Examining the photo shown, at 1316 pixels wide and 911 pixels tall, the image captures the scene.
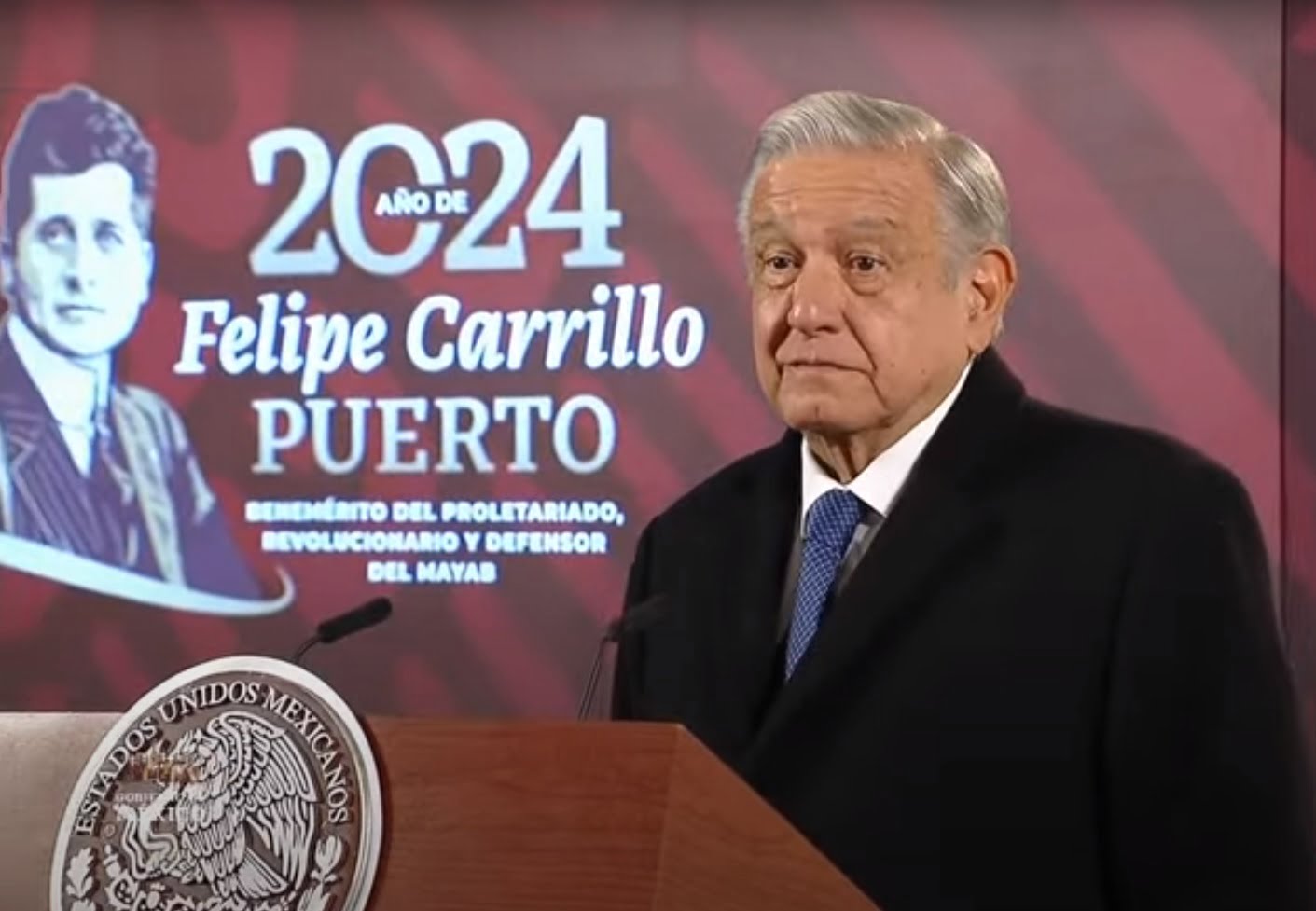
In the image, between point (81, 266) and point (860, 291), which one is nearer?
point (860, 291)

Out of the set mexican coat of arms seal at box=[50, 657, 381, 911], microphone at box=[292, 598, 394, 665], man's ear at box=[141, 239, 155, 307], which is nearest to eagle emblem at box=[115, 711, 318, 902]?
mexican coat of arms seal at box=[50, 657, 381, 911]

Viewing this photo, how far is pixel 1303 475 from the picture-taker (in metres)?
3.60

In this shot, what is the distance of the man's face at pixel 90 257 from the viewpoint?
3980 millimetres

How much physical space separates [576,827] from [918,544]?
0.61 meters

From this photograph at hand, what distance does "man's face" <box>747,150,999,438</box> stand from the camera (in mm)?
1873

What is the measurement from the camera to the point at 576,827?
131cm

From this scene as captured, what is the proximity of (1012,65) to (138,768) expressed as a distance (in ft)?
8.60

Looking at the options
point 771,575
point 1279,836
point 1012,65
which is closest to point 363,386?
point 1012,65

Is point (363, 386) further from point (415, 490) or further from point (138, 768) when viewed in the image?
point (138, 768)

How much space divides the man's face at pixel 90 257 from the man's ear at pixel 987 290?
2.36 meters

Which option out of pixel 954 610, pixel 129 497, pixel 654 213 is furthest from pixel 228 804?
pixel 129 497

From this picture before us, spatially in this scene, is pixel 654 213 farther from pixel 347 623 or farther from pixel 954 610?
pixel 347 623

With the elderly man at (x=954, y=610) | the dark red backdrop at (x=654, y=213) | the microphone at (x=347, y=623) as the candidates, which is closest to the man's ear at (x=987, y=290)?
the elderly man at (x=954, y=610)

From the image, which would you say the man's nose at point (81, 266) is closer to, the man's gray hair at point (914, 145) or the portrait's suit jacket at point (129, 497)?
the portrait's suit jacket at point (129, 497)
